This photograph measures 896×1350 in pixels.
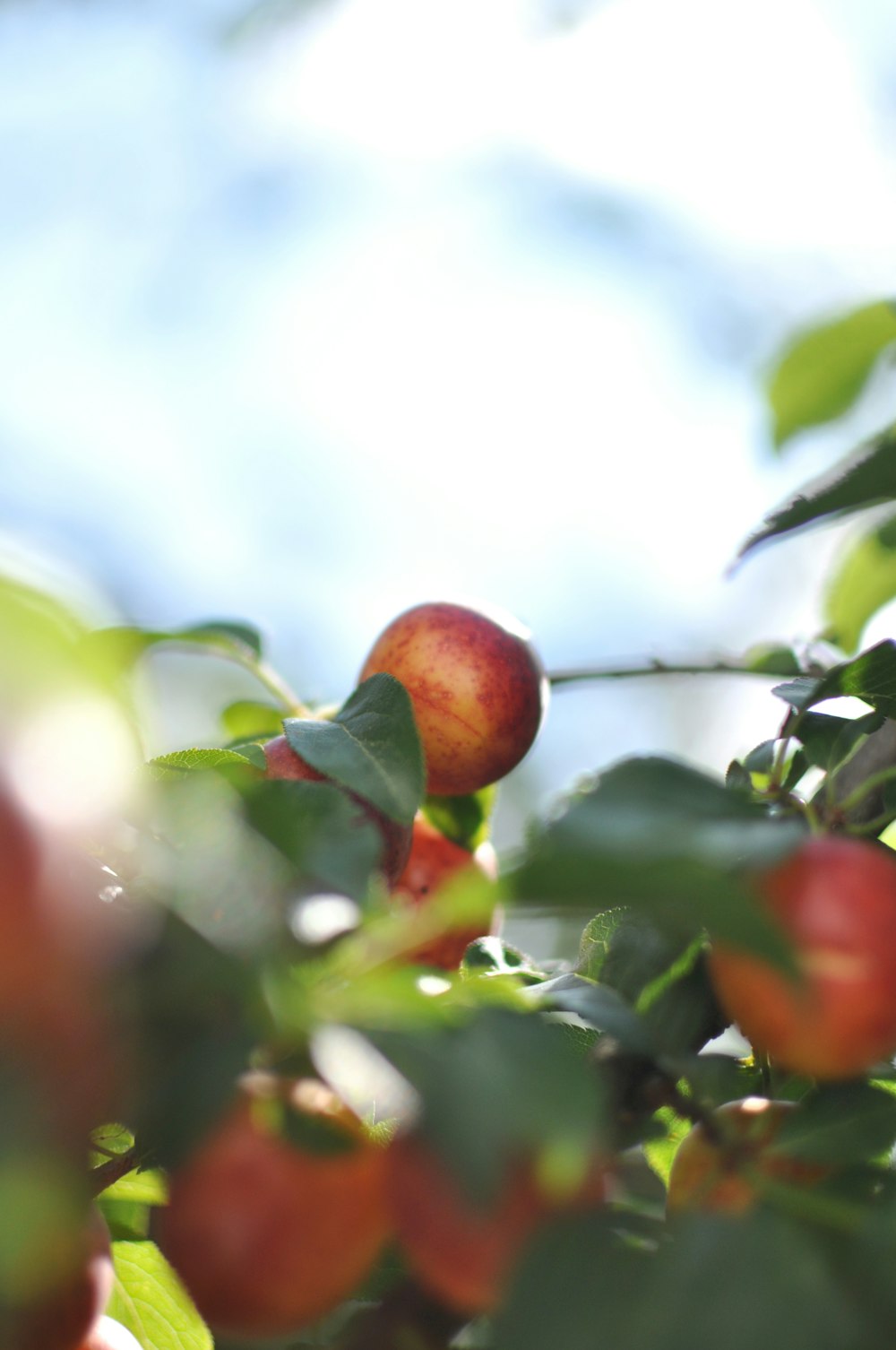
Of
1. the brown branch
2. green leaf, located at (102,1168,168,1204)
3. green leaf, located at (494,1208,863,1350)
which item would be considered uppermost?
green leaf, located at (494,1208,863,1350)

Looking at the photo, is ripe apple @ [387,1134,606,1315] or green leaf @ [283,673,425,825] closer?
ripe apple @ [387,1134,606,1315]

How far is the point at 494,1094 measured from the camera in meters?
0.24

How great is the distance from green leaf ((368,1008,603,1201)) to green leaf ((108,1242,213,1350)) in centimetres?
26

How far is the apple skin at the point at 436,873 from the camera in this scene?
559 millimetres

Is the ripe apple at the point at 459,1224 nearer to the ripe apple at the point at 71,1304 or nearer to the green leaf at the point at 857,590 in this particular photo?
the ripe apple at the point at 71,1304

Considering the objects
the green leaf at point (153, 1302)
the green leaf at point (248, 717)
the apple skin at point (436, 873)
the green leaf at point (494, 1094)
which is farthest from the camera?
the green leaf at point (248, 717)

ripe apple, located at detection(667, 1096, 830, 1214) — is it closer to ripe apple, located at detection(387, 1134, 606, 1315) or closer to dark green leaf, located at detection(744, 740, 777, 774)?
ripe apple, located at detection(387, 1134, 606, 1315)

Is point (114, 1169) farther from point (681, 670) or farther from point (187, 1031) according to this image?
point (681, 670)

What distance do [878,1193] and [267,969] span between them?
0.17 m

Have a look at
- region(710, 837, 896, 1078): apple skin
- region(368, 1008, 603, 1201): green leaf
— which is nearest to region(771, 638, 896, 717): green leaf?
region(710, 837, 896, 1078): apple skin

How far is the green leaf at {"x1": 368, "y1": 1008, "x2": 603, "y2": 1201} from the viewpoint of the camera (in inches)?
9.1

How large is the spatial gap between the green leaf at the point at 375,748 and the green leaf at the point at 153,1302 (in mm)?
202

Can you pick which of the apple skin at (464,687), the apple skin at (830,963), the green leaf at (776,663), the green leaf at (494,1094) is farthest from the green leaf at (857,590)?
the green leaf at (494,1094)

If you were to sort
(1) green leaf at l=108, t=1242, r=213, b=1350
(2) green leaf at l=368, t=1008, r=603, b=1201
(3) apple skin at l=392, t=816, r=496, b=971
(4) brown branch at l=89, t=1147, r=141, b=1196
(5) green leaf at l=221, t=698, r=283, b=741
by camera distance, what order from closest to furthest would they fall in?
1. (2) green leaf at l=368, t=1008, r=603, b=1201
2. (4) brown branch at l=89, t=1147, r=141, b=1196
3. (1) green leaf at l=108, t=1242, r=213, b=1350
4. (3) apple skin at l=392, t=816, r=496, b=971
5. (5) green leaf at l=221, t=698, r=283, b=741
